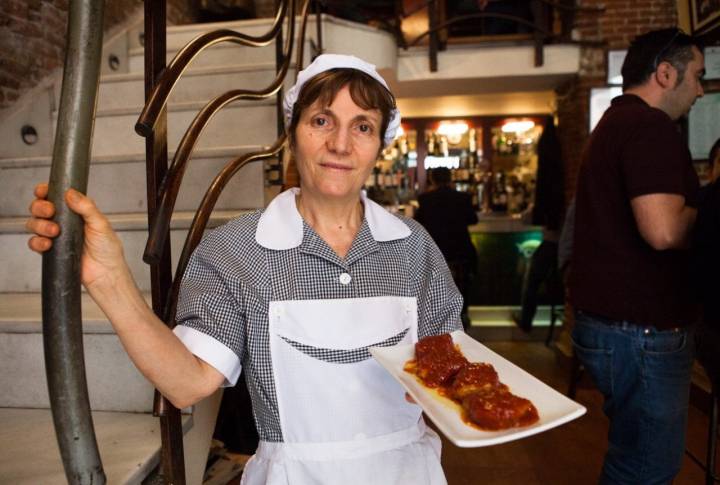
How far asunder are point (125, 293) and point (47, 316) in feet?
0.86

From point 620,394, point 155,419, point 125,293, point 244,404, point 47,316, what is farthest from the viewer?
point 244,404

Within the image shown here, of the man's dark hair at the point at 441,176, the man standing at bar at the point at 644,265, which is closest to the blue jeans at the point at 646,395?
the man standing at bar at the point at 644,265

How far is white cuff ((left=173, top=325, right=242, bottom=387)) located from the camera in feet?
3.51

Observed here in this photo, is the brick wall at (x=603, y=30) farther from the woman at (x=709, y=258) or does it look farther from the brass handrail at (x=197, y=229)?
the brass handrail at (x=197, y=229)

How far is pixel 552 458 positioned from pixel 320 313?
2526mm

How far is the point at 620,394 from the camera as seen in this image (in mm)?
1845

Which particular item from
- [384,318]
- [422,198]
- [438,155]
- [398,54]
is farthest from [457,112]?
[384,318]

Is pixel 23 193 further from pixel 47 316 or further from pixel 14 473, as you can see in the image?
pixel 47 316

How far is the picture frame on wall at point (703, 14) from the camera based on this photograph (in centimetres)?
322

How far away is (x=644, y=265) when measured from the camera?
181cm

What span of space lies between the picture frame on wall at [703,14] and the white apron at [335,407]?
3.34 meters

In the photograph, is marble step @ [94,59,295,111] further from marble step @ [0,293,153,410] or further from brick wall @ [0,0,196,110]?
marble step @ [0,293,153,410]

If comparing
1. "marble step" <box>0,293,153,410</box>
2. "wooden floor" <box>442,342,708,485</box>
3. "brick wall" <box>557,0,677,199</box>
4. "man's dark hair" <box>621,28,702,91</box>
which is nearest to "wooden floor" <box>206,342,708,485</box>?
"wooden floor" <box>442,342,708,485</box>

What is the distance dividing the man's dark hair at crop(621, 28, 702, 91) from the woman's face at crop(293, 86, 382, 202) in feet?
4.03
